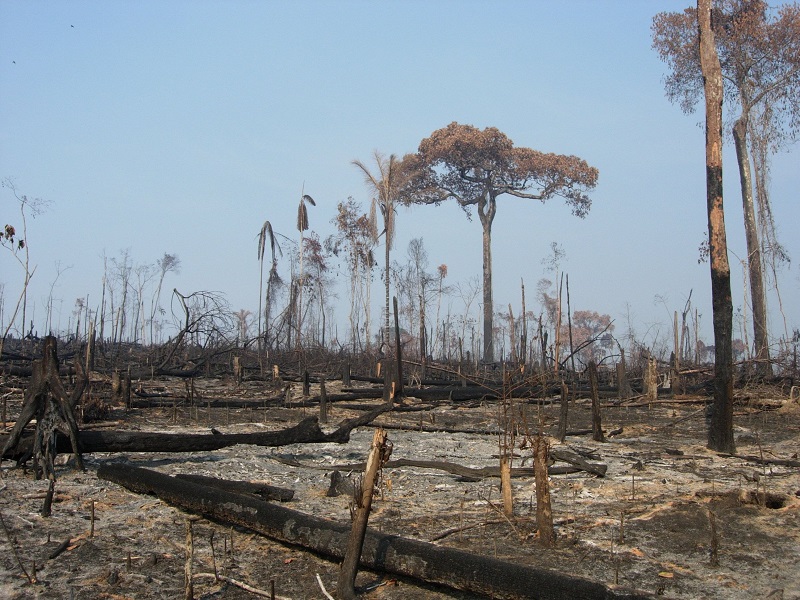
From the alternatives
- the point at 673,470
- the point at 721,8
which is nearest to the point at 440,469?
the point at 673,470

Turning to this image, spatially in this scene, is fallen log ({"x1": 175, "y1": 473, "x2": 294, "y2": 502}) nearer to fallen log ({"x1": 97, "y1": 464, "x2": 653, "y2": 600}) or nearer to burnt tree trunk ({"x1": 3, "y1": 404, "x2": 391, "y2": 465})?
fallen log ({"x1": 97, "y1": 464, "x2": 653, "y2": 600})

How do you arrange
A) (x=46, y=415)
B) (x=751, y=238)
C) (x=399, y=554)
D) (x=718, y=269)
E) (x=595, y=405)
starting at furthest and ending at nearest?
(x=751, y=238)
(x=595, y=405)
(x=718, y=269)
(x=46, y=415)
(x=399, y=554)

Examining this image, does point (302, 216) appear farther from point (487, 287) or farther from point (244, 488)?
point (244, 488)

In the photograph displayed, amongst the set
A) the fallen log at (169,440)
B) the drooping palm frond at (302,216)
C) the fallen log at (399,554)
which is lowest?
the fallen log at (399,554)

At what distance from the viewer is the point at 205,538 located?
499 cm

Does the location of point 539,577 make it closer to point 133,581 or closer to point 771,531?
point 133,581

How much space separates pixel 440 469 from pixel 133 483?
10.2ft

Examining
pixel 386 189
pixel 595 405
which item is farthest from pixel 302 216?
pixel 595 405

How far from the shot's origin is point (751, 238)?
69.2ft

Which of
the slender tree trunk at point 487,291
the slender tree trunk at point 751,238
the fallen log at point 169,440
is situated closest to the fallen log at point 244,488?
the fallen log at point 169,440

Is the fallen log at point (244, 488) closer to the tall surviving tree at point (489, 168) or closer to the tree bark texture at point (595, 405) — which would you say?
the tree bark texture at point (595, 405)

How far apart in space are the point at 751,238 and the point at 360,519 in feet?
67.2

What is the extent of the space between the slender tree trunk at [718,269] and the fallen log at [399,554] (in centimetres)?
573

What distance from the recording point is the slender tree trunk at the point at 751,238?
20188 millimetres
